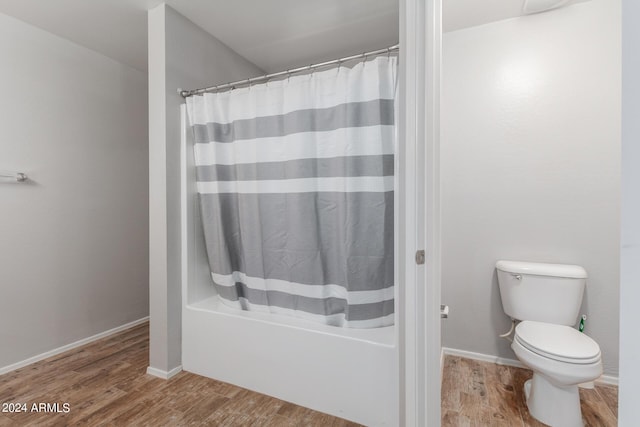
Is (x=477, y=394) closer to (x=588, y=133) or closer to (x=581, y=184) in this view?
(x=581, y=184)

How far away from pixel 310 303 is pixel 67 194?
2057 millimetres

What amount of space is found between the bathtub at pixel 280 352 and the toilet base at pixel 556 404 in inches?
30.2

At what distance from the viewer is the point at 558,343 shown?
158cm

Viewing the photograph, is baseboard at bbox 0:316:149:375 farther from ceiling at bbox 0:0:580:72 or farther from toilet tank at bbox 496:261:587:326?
toilet tank at bbox 496:261:587:326

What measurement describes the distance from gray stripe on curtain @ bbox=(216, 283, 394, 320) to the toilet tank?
87 centimetres

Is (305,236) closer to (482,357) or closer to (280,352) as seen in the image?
(280,352)

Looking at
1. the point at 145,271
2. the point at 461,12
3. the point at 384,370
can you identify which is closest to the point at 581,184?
the point at 461,12

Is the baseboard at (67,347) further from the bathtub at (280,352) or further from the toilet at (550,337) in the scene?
the toilet at (550,337)

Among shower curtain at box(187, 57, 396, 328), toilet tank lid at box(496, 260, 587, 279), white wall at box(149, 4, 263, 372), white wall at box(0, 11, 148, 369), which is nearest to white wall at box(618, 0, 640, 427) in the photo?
shower curtain at box(187, 57, 396, 328)

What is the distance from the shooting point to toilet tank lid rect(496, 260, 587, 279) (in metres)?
1.84

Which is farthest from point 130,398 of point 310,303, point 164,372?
point 310,303

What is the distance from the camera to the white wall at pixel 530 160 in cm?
191


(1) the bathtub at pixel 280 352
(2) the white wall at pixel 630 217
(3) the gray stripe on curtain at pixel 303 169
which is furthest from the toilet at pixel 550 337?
(2) the white wall at pixel 630 217

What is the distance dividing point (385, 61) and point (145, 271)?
2751 mm
